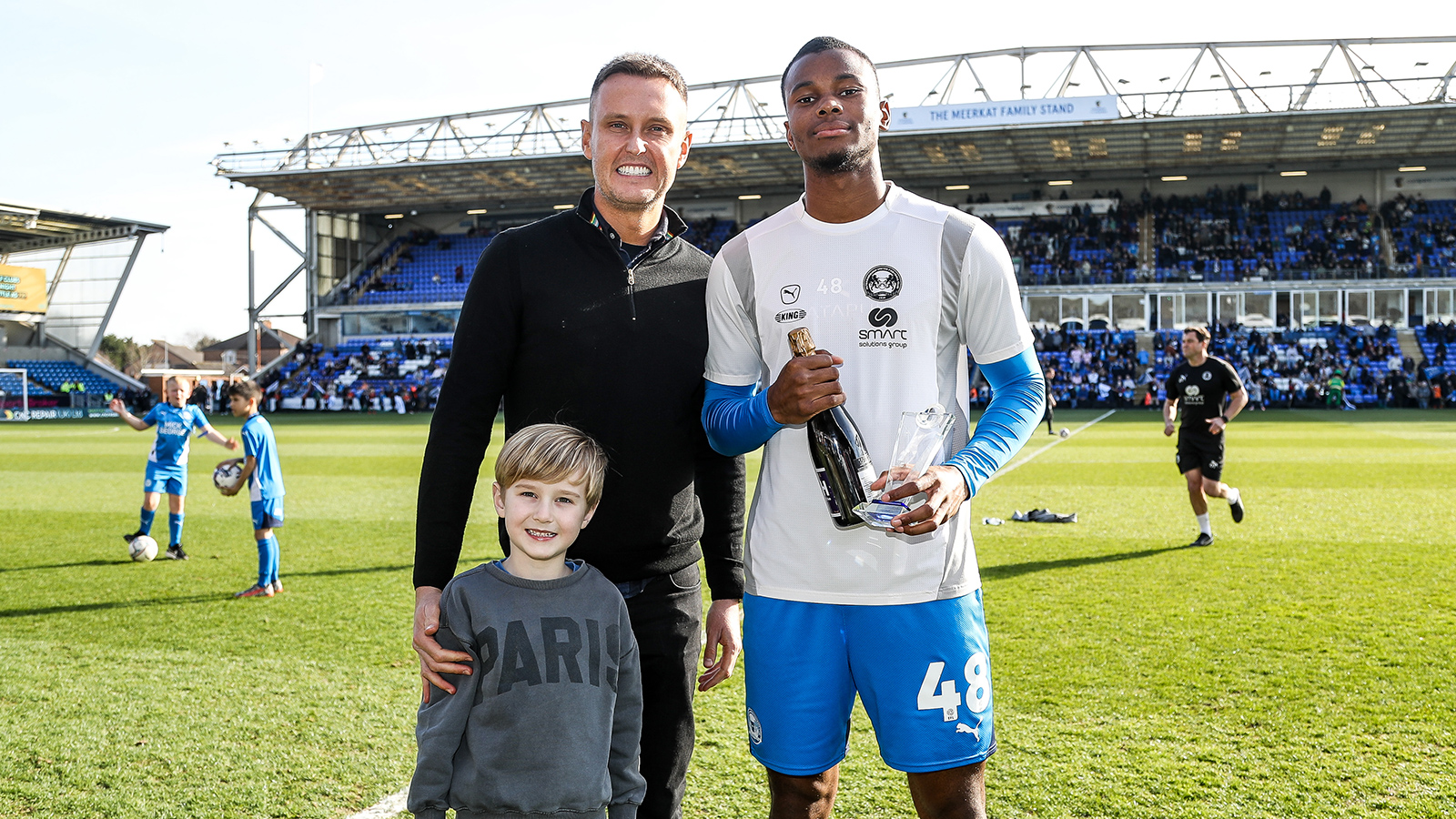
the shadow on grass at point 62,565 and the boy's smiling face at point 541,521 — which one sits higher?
the boy's smiling face at point 541,521

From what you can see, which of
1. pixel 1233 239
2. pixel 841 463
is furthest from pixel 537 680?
pixel 1233 239

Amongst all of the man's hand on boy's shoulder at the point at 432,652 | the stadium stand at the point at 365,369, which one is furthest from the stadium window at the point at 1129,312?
the man's hand on boy's shoulder at the point at 432,652

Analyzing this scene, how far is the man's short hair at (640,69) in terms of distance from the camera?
258 cm

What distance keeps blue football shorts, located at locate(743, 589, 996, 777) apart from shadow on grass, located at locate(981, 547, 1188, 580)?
559cm

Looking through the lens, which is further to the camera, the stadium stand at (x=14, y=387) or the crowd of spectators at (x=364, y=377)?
the stadium stand at (x=14, y=387)

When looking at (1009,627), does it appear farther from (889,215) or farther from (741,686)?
(889,215)

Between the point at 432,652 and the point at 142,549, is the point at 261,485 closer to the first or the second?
the point at 142,549

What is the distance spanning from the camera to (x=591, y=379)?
2.53 m

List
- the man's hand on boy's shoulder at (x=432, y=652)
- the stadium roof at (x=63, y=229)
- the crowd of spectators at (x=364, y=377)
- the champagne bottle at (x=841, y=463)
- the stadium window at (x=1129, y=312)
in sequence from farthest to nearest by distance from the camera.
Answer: the stadium roof at (x=63, y=229), the stadium window at (x=1129, y=312), the crowd of spectators at (x=364, y=377), the champagne bottle at (x=841, y=463), the man's hand on boy's shoulder at (x=432, y=652)

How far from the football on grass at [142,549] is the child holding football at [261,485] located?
1.38 m

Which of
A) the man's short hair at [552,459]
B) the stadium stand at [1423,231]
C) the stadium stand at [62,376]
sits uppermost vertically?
the stadium stand at [1423,231]

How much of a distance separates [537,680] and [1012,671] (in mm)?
3767

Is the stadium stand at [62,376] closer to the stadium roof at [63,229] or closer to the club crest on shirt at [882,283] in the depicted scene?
the stadium roof at [63,229]

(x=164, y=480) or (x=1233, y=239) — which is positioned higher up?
(x=1233, y=239)
